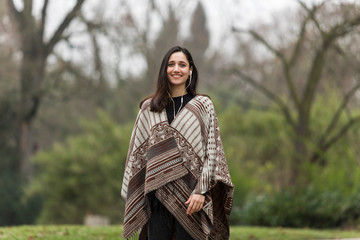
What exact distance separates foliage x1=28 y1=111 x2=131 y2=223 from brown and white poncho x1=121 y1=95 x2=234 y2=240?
12.7 metres

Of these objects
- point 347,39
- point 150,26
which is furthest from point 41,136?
point 347,39

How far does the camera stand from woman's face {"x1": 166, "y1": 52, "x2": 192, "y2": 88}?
3.75m

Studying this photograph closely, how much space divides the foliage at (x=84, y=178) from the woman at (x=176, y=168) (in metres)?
12.7

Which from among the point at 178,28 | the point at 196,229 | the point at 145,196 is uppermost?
the point at 178,28

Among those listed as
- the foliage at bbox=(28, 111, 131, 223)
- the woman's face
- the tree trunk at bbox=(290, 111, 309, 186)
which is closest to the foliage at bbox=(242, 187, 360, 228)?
the tree trunk at bbox=(290, 111, 309, 186)

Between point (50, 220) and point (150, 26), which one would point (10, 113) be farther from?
point (150, 26)

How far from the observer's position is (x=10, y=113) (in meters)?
19.4

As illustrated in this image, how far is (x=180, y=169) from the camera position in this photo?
358cm

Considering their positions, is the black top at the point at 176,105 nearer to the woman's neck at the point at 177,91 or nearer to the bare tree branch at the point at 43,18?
the woman's neck at the point at 177,91

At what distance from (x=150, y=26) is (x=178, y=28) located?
1211mm

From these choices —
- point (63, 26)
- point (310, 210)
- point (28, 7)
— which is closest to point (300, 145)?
point (310, 210)

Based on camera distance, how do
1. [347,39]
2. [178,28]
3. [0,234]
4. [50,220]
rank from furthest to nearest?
[178,28] < [50,220] < [347,39] < [0,234]

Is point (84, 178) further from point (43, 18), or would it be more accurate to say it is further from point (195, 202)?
point (195, 202)

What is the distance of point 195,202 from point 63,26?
51.8ft
